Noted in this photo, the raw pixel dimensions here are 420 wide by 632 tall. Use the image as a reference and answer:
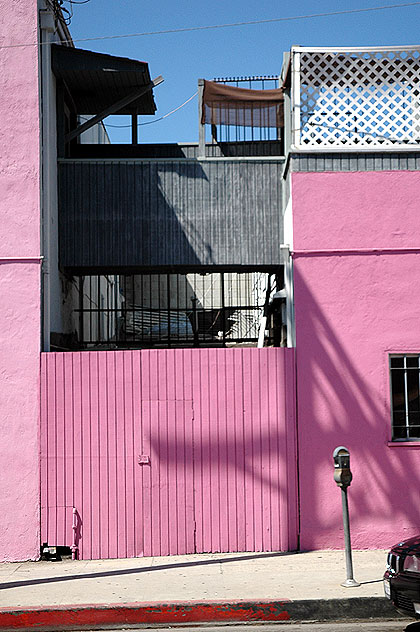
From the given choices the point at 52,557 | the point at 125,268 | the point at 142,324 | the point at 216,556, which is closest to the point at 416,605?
the point at 216,556

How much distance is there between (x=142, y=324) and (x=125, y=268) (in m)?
2.33

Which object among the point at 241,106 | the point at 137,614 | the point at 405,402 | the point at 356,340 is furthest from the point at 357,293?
the point at 137,614

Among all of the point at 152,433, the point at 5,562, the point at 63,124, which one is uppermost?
the point at 63,124

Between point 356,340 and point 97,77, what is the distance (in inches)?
210

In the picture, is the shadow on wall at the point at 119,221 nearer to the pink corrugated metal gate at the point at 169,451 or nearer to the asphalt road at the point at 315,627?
the pink corrugated metal gate at the point at 169,451

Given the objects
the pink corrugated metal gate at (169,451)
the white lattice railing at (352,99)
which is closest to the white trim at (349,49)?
the white lattice railing at (352,99)

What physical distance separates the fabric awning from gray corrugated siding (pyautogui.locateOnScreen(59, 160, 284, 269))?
0.79 meters

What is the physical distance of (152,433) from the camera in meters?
9.98

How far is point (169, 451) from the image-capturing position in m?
9.96

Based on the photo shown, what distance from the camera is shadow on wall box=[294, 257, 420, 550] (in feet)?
32.6

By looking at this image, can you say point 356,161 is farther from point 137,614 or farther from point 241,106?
point 137,614

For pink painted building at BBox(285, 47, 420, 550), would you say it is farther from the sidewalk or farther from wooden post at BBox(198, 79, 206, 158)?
wooden post at BBox(198, 79, 206, 158)

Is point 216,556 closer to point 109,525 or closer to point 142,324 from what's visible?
point 109,525

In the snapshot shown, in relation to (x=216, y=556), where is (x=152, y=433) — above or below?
above
